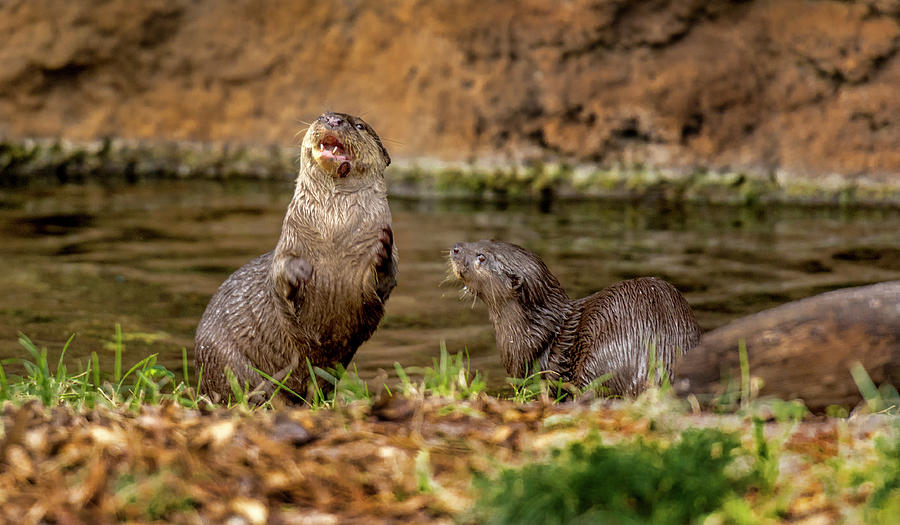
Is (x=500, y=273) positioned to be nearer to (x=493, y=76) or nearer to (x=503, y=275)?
(x=503, y=275)

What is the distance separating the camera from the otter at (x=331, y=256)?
169 inches

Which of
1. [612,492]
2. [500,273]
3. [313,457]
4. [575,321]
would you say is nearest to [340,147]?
[500,273]

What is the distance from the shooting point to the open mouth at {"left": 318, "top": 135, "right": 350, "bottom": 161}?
168 inches

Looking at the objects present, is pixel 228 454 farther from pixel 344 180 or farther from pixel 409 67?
pixel 409 67

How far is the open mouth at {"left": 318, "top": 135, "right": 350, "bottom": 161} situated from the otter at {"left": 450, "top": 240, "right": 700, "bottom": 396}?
2.07ft

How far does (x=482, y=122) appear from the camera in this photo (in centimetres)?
930

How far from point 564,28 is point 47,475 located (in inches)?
284

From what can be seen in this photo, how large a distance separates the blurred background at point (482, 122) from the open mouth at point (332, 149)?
2376 millimetres

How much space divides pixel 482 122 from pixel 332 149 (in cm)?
509

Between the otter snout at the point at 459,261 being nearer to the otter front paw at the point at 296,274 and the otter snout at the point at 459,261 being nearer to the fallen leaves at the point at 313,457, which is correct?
the otter front paw at the point at 296,274

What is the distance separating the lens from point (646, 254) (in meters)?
7.24

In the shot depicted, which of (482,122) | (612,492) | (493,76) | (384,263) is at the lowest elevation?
(612,492)

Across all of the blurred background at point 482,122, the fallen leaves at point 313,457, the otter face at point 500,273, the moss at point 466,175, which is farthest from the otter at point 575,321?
the moss at point 466,175

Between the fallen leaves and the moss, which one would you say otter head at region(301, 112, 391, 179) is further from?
the moss
